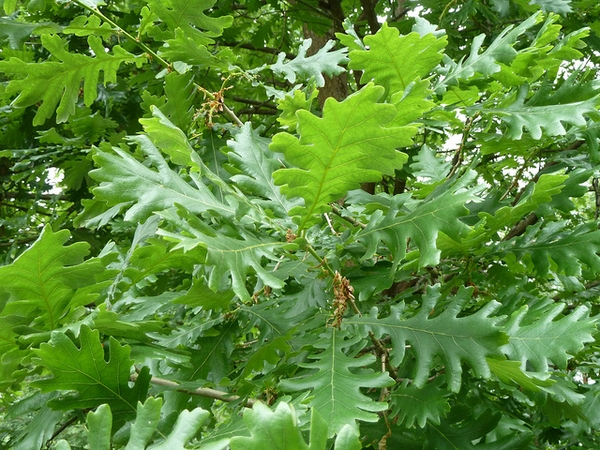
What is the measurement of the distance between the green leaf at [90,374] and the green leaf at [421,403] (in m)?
0.49

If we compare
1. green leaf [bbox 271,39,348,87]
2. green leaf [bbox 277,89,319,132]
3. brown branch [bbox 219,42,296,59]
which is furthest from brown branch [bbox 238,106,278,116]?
green leaf [bbox 277,89,319,132]

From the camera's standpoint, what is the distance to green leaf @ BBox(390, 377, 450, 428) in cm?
108

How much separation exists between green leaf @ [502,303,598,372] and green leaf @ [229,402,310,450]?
1.80ft

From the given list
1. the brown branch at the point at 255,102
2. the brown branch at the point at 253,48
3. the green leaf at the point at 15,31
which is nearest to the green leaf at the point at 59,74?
the green leaf at the point at 15,31

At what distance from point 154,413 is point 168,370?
2.59 ft

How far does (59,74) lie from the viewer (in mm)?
1557

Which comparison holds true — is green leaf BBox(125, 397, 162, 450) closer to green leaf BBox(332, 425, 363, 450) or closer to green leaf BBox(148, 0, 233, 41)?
green leaf BBox(332, 425, 363, 450)

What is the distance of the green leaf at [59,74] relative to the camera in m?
1.50

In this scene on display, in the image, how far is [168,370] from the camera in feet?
4.98

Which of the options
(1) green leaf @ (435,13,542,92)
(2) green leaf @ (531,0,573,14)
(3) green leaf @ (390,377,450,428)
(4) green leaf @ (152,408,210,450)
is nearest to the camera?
(4) green leaf @ (152,408,210,450)

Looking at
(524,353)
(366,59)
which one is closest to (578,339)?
(524,353)

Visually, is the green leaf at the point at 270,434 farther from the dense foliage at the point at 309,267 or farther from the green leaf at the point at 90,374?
the green leaf at the point at 90,374

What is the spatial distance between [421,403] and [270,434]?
A: 23.5 inches

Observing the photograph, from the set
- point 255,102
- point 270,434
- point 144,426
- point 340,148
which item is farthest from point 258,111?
point 270,434
